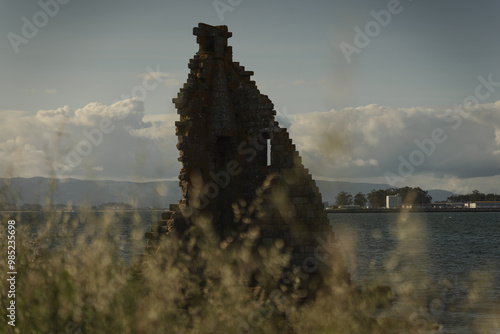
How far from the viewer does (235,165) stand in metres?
15.9

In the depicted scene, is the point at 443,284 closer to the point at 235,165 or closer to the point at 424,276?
the point at 424,276

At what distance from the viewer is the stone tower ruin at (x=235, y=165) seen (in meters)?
14.6

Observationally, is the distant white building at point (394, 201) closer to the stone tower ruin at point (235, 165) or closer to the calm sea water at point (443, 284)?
the calm sea water at point (443, 284)

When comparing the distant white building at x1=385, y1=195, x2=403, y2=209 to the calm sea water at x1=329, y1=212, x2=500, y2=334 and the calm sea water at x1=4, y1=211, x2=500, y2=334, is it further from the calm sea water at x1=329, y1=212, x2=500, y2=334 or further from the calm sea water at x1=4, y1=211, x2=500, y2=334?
the calm sea water at x1=4, y1=211, x2=500, y2=334

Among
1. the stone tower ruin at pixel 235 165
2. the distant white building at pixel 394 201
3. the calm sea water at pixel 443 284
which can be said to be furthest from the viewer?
the distant white building at pixel 394 201

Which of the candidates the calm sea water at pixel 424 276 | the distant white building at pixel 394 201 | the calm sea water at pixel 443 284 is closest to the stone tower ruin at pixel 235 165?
the calm sea water at pixel 424 276

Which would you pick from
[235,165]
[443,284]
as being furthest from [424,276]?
[235,165]

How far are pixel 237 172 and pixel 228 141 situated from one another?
945mm

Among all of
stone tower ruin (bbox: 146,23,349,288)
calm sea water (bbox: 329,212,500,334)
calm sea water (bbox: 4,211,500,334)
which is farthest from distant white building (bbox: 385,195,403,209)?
stone tower ruin (bbox: 146,23,349,288)

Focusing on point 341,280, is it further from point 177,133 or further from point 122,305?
point 122,305

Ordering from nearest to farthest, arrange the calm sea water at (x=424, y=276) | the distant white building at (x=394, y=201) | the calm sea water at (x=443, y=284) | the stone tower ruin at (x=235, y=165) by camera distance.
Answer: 1. the calm sea water at (x=424, y=276)
2. the stone tower ruin at (x=235, y=165)
3. the calm sea water at (x=443, y=284)
4. the distant white building at (x=394, y=201)

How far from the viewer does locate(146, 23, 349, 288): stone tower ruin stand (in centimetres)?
1464

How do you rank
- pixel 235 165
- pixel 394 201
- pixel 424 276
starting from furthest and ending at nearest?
1. pixel 394 201
2. pixel 424 276
3. pixel 235 165

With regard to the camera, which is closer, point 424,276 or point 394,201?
point 424,276
